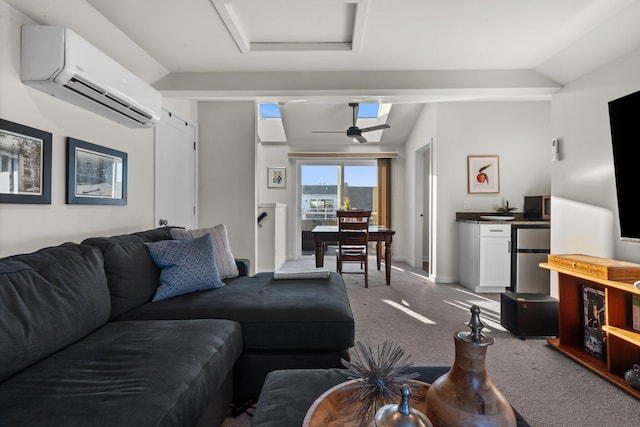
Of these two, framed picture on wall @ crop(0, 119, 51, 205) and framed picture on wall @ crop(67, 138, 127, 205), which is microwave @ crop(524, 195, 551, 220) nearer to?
framed picture on wall @ crop(67, 138, 127, 205)

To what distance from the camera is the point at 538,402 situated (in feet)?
5.61

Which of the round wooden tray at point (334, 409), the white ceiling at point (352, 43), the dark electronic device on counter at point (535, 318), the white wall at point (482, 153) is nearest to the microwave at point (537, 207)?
the white wall at point (482, 153)

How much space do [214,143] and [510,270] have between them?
3.88 metres

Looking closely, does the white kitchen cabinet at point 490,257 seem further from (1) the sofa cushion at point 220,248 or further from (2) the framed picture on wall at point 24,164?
(2) the framed picture on wall at point 24,164

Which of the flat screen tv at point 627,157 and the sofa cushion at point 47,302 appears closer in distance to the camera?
the sofa cushion at point 47,302

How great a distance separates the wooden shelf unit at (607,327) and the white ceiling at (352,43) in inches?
62.5

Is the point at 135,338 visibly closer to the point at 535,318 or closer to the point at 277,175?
the point at 535,318

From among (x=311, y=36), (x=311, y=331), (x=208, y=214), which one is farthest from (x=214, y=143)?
(x=311, y=331)

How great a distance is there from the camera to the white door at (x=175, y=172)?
123 inches

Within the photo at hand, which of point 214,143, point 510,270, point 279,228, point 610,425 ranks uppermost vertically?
point 214,143

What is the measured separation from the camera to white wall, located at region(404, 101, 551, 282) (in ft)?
14.0

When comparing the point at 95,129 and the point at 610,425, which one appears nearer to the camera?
the point at 610,425

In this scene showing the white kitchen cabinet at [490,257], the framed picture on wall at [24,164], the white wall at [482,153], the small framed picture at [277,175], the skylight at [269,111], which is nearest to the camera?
the framed picture on wall at [24,164]

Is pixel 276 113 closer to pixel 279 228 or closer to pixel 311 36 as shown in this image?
pixel 279 228
